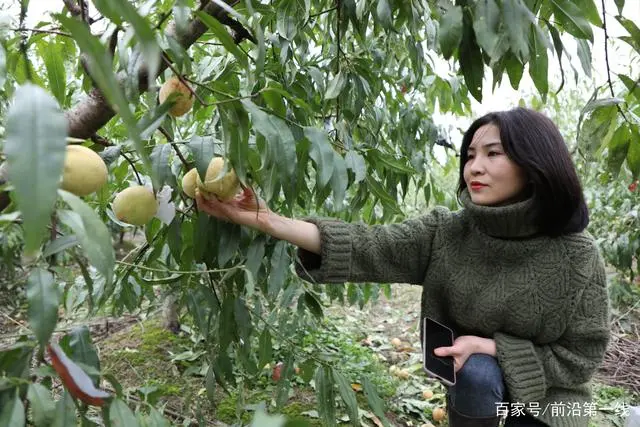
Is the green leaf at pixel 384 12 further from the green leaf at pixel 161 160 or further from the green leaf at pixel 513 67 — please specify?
the green leaf at pixel 161 160

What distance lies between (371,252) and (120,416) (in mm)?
861

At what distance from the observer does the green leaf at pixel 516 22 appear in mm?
728

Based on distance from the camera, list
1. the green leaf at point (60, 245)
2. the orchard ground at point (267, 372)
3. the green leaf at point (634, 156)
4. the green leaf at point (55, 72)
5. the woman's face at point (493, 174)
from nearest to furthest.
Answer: the green leaf at point (60, 245) < the green leaf at point (55, 72) < the green leaf at point (634, 156) < the woman's face at point (493, 174) < the orchard ground at point (267, 372)

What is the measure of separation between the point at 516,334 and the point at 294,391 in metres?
1.31

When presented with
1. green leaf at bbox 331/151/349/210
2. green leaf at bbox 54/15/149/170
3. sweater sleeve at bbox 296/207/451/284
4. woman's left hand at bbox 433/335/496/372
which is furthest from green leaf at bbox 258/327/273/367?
green leaf at bbox 54/15/149/170

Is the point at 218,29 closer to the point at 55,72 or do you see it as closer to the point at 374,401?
the point at 55,72

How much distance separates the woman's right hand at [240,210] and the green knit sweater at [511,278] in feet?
0.65

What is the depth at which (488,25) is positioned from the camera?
0.75 meters

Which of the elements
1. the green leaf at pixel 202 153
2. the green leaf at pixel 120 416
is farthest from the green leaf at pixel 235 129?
the green leaf at pixel 120 416

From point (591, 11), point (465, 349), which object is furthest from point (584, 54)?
point (465, 349)

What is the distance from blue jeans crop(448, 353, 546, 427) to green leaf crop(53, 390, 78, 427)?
102 cm

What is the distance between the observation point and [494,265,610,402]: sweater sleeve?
51.9 inches

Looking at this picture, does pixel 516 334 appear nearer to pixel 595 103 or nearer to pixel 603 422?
pixel 595 103

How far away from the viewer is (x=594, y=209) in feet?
13.5
